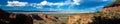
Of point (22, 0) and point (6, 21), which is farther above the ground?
point (22, 0)

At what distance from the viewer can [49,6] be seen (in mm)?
12078

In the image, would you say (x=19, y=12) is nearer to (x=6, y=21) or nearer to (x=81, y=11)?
(x=6, y=21)

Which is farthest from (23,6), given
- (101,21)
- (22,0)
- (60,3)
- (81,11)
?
(101,21)

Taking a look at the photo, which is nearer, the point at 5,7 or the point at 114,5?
the point at 5,7

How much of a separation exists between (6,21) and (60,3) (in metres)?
2.11

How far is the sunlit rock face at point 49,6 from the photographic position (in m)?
12.0

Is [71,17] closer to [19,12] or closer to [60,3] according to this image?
[60,3]

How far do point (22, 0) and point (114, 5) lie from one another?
153 inches

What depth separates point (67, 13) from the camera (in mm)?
12109

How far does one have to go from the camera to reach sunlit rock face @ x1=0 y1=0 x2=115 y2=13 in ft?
39.2

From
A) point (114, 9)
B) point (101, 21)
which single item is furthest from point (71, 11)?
point (114, 9)

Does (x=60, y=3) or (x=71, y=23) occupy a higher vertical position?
(x=60, y=3)

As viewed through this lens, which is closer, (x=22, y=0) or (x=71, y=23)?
(x=22, y=0)

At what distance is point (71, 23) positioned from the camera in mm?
12875
